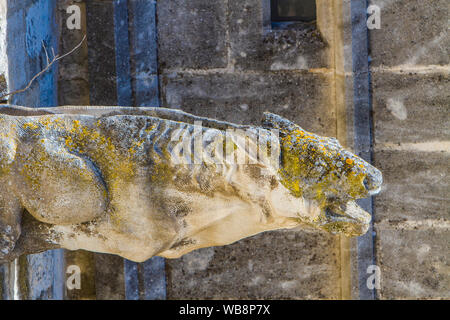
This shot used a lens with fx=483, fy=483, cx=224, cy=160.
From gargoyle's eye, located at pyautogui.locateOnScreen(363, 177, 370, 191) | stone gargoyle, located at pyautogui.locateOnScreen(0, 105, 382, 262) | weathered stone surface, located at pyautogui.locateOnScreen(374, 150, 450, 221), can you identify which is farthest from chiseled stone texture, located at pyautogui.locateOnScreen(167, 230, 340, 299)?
gargoyle's eye, located at pyautogui.locateOnScreen(363, 177, 370, 191)

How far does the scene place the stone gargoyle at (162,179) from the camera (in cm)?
157

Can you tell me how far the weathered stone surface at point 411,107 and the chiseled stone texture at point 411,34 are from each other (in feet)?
0.31

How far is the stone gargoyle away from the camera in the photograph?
157 cm

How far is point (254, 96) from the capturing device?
9.66 ft

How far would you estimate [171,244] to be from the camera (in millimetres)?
1731

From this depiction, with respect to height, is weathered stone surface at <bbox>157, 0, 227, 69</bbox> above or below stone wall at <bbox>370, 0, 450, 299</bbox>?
above

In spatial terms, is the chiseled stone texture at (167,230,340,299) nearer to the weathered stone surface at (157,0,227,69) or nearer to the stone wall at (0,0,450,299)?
A: the stone wall at (0,0,450,299)

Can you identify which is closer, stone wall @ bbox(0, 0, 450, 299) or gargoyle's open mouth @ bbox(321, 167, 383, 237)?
gargoyle's open mouth @ bbox(321, 167, 383, 237)

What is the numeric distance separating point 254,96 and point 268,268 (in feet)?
3.50

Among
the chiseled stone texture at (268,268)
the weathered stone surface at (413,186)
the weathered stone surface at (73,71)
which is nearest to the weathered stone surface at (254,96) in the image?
the weathered stone surface at (413,186)

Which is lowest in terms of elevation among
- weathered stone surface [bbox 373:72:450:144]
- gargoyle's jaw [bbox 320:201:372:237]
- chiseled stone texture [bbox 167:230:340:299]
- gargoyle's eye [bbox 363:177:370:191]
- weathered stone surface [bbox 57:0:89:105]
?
chiseled stone texture [bbox 167:230:340:299]

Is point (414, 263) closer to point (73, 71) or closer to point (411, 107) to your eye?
point (411, 107)

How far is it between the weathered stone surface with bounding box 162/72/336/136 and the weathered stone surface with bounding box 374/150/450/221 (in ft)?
1.35
